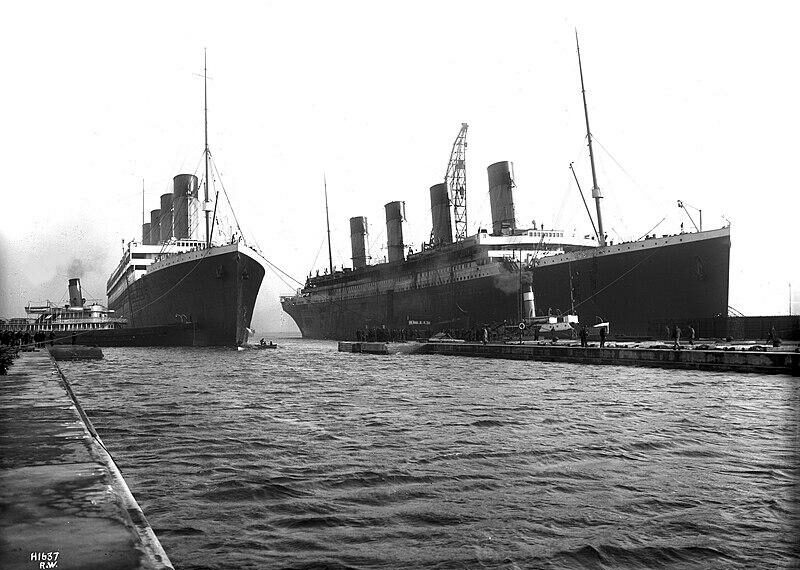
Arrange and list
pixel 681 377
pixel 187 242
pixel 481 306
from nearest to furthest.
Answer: pixel 681 377, pixel 481 306, pixel 187 242

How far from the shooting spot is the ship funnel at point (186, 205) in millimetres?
67250

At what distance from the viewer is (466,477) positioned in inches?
361

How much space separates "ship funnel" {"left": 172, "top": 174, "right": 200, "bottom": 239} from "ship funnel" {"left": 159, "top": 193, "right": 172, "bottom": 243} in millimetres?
7025

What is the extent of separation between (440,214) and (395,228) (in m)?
9.73

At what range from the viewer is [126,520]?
4.55 meters

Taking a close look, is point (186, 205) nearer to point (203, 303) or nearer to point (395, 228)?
point (203, 303)

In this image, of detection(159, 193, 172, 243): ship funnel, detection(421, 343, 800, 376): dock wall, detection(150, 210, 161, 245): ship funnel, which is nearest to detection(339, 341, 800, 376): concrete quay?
detection(421, 343, 800, 376): dock wall

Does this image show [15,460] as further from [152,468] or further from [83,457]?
[152,468]

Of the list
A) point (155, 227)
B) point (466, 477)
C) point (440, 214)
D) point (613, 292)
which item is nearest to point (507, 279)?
point (613, 292)

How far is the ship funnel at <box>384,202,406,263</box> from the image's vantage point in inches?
3253

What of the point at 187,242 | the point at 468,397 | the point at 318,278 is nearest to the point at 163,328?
the point at 187,242

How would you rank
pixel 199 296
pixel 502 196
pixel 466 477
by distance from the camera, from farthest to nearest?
pixel 502 196, pixel 199 296, pixel 466 477

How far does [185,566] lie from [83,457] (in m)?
1.61

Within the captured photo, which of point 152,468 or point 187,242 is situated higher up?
point 187,242
